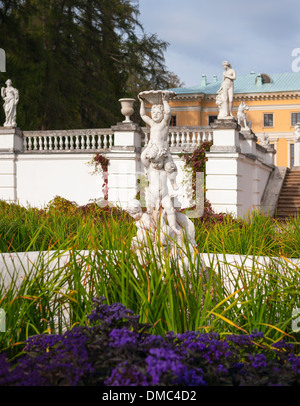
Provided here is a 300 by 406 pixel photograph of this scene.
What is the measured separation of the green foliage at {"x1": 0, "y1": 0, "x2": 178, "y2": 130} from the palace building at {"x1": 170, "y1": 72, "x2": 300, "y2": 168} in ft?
53.6

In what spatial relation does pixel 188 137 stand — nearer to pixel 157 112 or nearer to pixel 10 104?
pixel 10 104

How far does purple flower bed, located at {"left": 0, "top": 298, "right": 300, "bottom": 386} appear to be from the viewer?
2094 millimetres

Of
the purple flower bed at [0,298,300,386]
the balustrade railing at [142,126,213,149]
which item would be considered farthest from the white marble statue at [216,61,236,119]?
the purple flower bed at [0,298,300,386]

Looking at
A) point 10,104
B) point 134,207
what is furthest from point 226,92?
point 134,207

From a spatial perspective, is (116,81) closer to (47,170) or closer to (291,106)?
(47,170)

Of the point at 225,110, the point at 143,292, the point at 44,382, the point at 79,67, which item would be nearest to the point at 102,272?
the point at 143,292

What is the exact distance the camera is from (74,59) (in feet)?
79.5

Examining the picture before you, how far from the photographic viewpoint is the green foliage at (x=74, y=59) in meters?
20.2

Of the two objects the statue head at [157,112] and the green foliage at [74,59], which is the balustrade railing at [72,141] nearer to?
the green foliage at [74,59]

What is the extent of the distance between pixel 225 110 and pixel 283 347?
1187 cm

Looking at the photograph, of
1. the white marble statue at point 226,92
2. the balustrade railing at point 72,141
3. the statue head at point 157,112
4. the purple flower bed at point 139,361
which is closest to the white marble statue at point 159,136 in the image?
the statue head at point 157,112

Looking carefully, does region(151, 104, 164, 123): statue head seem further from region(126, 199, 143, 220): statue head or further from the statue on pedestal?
region(126, 199, 143, 220): statue head

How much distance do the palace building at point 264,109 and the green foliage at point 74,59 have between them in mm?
16342

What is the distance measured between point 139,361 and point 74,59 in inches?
932
